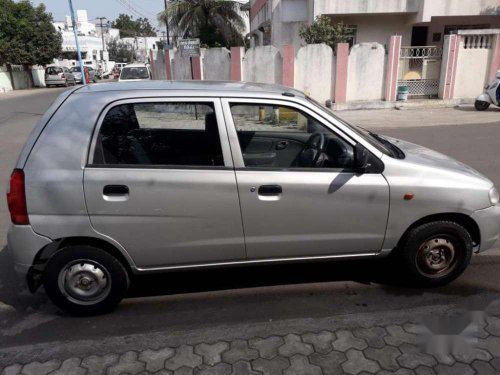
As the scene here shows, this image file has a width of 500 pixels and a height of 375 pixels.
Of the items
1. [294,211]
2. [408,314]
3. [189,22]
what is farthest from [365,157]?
[189,22]

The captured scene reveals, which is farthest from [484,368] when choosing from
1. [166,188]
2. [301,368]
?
[166,188]

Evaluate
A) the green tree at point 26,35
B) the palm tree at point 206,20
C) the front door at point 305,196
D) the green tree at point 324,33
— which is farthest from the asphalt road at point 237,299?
the green tree at point 26,35

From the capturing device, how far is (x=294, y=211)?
Answer: 305 cm

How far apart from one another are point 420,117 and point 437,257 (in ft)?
A: 38.5

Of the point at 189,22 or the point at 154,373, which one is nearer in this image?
the point at 154,373

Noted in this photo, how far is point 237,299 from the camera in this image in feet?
11.0

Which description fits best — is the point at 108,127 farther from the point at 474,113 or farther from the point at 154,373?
the point at 474,113

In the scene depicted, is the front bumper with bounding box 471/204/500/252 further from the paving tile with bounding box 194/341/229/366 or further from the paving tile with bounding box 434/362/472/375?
the paving tile with bounding box 194/341/229/366

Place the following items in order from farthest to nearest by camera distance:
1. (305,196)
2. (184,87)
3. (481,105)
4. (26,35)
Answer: (26,35)
(481,105)
(184,87)
(305,196)

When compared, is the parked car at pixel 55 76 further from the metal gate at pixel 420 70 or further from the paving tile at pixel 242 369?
the paving tile at pixel 242 369

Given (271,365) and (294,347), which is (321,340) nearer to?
(294,347)

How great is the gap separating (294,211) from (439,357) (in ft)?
4.30

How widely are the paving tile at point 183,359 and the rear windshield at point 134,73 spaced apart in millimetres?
19094

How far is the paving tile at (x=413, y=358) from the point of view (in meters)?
2.56
